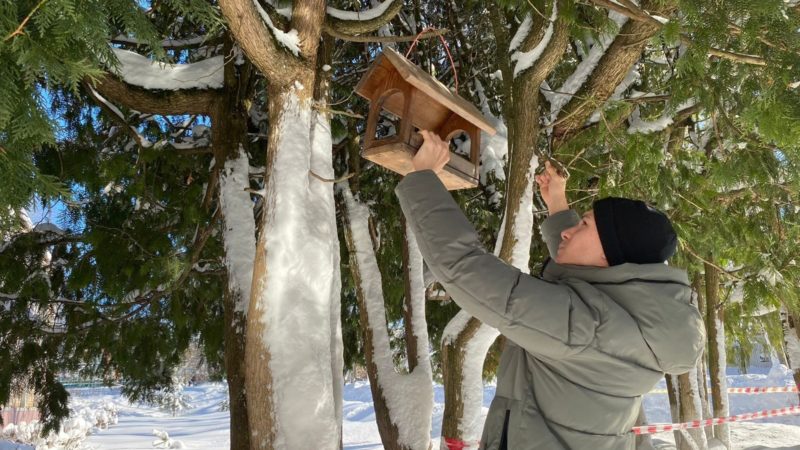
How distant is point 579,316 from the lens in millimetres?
1263

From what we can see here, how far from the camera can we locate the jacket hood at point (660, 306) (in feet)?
4.32

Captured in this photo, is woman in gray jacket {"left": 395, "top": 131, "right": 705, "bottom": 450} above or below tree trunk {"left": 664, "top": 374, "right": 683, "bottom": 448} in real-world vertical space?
above

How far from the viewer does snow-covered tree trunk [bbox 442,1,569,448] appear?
3.66 meters

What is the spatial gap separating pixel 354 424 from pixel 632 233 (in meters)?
16.1

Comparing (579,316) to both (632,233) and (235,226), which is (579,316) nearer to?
(632,233)

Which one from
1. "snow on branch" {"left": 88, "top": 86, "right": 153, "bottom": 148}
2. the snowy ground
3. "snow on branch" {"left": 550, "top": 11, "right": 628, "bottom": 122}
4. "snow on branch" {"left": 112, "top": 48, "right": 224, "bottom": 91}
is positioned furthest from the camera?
the snowy ground

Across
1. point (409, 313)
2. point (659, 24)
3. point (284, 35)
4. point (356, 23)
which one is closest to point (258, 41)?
point (284, 35)

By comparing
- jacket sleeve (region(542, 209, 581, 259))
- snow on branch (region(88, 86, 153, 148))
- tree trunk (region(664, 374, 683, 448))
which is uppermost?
snow on branch (region(88, 86, 153, 148))

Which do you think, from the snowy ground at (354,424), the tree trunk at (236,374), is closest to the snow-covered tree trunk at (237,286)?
the tree trunk at (236,374)

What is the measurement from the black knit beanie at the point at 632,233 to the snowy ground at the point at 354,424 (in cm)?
863

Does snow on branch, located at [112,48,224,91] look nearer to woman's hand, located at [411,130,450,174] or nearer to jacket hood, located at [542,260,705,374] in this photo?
woman's hand, located at [411,130,450,174]

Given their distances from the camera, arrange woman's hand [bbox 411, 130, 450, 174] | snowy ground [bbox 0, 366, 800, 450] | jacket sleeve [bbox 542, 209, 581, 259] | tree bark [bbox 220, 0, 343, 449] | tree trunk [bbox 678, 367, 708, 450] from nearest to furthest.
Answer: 1. woman's hand [bbox 411, 130, 450, 174]
2. jacket sleeve [bbox 542, 209, 581, 259]
3. tree bark [bbox 220, 0, 343, 449]
4. tree trunk [bbox 678, 367, 708, 450]
5. snowy ground [bbox 0, 366, 800, 450]

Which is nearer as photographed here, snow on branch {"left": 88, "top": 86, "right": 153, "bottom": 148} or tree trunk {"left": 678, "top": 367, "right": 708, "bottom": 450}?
snow on branch {"left": 88, "top": 86, "right": 153, "bottom": 148}

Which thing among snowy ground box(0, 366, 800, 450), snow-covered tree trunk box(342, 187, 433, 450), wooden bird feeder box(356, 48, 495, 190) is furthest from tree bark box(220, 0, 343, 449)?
snowy ground box(0, 366, 800, 450)
